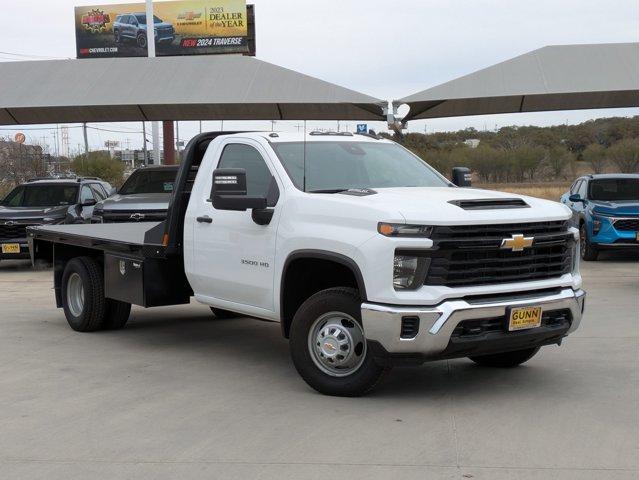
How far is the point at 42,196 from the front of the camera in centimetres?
1734

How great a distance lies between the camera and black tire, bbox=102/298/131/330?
31.1 feet

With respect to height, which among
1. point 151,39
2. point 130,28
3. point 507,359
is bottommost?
point 507,359

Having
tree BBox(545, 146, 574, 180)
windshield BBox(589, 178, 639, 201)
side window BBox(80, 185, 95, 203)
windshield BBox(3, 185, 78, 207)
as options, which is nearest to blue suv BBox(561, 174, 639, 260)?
windshield BBox(589, 178, 639, 201)

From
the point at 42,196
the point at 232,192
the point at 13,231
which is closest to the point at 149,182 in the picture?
the point at 13,231

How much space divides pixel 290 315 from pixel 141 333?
3.20m

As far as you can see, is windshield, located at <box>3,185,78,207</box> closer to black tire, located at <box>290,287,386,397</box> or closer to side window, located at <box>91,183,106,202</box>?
side window, located at <box>91,183,106,202</box>

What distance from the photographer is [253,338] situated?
29.7 ft

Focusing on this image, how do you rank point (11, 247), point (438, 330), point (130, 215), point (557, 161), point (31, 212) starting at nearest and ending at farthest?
point (438, 330)
point (130, 215)
point (11, 247)
point (31, 212)
point (557, 161)

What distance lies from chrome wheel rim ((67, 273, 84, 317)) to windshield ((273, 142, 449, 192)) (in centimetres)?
354

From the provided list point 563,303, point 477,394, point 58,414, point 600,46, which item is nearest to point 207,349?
point 58,414

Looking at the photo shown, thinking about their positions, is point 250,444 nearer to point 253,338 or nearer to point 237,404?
point 237,404

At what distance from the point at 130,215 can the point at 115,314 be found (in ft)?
15.8

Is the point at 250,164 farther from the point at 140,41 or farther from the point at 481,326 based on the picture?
the point at 140,41

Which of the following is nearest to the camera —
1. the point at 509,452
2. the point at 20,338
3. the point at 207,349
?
the point at 509,452
